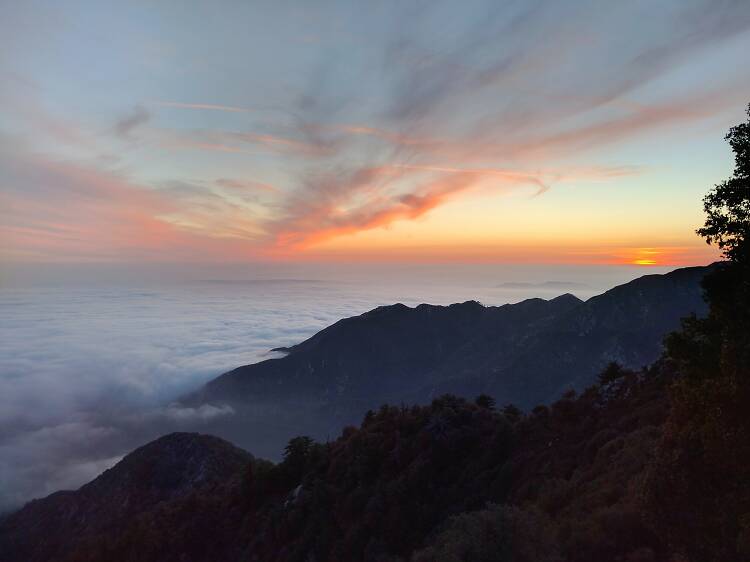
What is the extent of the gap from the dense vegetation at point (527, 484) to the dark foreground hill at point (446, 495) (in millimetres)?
133

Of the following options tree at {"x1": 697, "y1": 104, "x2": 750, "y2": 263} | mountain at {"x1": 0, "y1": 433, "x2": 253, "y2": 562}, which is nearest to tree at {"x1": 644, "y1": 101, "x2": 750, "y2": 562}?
tree at {"x1": 697, "y1": 104, "x2": 750, "y2": 263}

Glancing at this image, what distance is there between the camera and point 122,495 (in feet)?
311

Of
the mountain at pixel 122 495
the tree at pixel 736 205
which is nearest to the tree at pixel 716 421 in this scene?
the tree at pixel 736 205

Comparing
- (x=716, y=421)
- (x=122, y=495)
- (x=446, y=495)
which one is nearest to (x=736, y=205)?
(x=716, y=421)

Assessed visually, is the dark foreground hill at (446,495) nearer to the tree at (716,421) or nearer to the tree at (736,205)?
the tree at (716,421)

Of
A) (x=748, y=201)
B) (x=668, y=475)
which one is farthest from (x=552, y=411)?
(x=748, y=201)

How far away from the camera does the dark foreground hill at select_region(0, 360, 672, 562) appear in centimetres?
1620

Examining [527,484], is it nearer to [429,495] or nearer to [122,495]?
[429,495]

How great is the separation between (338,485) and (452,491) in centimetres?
1648

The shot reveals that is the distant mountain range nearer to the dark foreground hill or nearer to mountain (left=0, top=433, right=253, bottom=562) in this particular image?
the dark foreground hill

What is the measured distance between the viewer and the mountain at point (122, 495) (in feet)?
285

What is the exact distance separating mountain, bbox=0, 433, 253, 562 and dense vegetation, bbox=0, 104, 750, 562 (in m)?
1.06

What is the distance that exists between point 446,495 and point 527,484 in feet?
34.1

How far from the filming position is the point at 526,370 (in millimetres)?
184500
